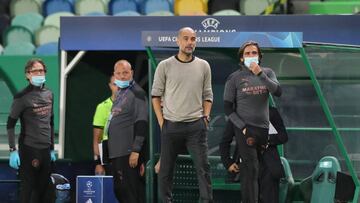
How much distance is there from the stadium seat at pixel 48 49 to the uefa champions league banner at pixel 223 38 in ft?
16.5

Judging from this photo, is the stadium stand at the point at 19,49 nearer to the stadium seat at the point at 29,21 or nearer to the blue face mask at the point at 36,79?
the stadium seat at the point at 29,21

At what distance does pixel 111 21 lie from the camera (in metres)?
11.9

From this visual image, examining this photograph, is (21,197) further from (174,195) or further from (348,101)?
(348,101)

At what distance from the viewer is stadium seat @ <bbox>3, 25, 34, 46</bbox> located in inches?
582

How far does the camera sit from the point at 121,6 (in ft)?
48.3

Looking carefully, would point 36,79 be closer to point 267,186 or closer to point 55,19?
point 267,186

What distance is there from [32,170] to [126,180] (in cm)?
101

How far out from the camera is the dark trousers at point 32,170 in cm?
957

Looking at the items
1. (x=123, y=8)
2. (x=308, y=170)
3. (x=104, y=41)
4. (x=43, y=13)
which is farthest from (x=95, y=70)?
(x=308, y=170)

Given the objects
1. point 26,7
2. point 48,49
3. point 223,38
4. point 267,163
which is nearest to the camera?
point 267,163

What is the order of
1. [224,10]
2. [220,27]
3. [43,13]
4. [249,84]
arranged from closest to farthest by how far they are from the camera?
[249,84], [220,27], [224,10], [43,13]

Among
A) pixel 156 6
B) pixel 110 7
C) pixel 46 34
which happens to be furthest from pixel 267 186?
pixel 46 34

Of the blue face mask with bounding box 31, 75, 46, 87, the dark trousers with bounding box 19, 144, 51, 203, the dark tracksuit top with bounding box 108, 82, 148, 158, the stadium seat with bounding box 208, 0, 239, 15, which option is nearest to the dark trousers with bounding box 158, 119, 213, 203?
the dark tracksuit top with bounding box 108, 82, 148, 158

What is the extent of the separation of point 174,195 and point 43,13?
6543 mm
